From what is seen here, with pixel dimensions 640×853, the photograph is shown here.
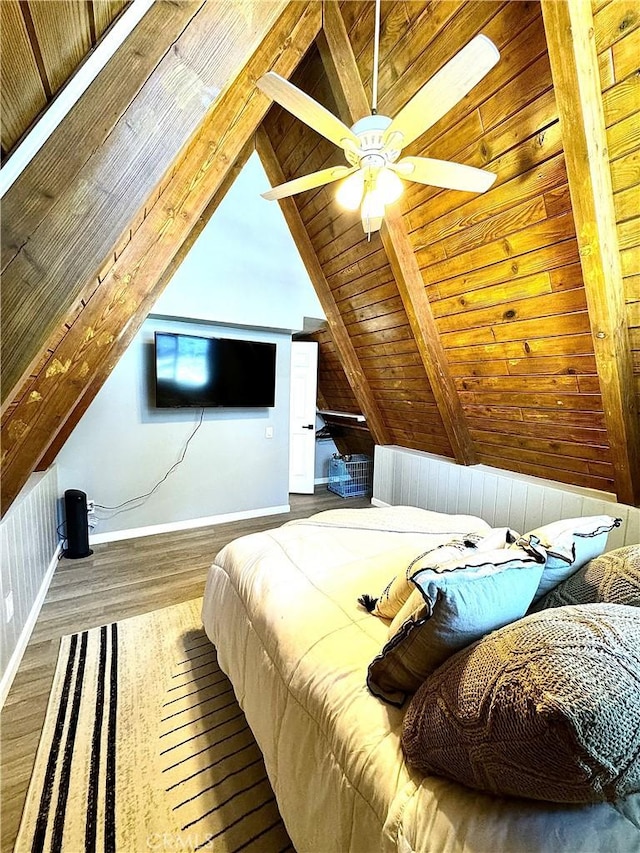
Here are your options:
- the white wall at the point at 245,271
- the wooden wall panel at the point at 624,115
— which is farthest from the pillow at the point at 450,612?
the white wall at the point at 245,271

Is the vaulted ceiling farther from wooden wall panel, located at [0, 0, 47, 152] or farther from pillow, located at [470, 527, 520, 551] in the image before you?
pillow, located at [470, 527, 520, 551]

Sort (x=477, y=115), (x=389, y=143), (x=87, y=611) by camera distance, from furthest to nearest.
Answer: (x=87, y=611), (x=477, y=115), (x=389, y=143)

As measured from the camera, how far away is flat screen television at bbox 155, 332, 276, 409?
343 centimetres

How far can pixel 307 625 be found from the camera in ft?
4.23

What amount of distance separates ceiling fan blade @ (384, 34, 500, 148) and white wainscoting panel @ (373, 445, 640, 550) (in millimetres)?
2604

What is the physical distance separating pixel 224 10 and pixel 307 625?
188 centimetres

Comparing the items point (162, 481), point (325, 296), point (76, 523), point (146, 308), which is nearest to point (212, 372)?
point (146, 308)

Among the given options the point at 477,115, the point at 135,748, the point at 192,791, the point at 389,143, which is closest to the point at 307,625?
the point at 192,791

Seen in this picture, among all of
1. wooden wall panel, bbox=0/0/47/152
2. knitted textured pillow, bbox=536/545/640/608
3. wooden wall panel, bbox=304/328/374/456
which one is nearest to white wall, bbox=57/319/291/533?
wooden wall panel, bbox=304/328/374/456

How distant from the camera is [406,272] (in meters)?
2.70

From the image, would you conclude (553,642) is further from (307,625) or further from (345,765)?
(307,625)

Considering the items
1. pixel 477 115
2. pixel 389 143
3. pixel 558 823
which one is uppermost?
pixel 477 115

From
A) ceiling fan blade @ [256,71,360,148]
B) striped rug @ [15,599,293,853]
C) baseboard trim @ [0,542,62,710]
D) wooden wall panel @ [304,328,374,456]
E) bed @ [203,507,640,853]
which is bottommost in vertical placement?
striped rug @ [15,599,293,853]

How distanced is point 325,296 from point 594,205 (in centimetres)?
245
